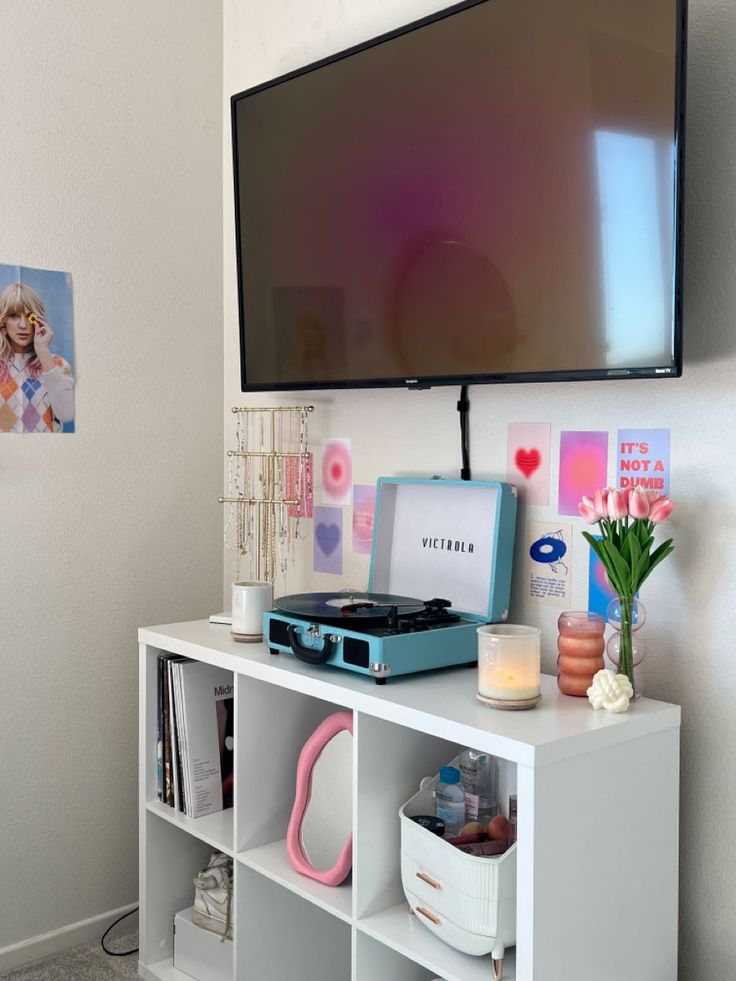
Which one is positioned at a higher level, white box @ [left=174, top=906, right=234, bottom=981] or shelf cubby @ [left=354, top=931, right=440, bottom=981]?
shelf cubby @ [left=354, top=931, right=440, bottom=981]

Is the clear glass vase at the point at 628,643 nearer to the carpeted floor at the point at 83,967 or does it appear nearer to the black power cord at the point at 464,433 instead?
the black power cord at the point at 464,433

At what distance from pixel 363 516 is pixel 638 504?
0.78 metres

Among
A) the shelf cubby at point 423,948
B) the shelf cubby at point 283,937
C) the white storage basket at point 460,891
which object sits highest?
the white storage basket at point 460,891

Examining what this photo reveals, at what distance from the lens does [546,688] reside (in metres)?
1.52

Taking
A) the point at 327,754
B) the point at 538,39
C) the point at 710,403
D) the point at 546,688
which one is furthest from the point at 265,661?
the point at 538,39

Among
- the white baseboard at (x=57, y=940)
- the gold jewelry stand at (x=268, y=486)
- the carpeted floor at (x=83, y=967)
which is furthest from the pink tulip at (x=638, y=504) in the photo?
the white baseboard at (x=57, y=940)

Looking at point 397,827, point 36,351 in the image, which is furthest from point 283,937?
point 36,351

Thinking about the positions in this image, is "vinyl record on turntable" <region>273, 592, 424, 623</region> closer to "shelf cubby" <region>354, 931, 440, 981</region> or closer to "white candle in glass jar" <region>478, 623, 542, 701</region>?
"white candle in glass jar" <region>478, 623, 542, 701</region>

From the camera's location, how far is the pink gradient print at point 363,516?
2053 millimetres

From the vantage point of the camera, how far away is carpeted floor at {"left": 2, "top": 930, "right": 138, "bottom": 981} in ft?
6.65

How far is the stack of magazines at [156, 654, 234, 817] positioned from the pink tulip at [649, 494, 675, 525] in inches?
39.4

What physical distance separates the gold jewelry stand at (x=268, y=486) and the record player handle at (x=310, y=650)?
1.67 ft

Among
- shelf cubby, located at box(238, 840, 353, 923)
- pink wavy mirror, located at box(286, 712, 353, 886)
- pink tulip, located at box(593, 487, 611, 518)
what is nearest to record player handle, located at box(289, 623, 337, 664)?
pink wavy mirror, located at box(286, 712, 353, 886)

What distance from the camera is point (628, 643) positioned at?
1.42 metres
